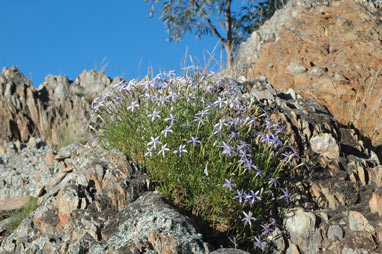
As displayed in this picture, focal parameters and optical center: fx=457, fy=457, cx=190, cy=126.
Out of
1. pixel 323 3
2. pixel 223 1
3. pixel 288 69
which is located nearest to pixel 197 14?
pixel 223 1

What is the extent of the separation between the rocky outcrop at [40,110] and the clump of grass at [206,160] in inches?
224

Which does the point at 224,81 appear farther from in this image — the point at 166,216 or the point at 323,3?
the point at 323,3

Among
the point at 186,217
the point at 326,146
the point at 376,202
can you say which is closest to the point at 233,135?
the point at 186,217

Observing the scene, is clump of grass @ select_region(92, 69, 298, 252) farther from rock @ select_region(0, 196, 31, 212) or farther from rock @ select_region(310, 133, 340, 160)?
rock @ select_region(0, 196, 31, 212)

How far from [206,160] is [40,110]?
7.73 meters

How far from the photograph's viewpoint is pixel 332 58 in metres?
7.98

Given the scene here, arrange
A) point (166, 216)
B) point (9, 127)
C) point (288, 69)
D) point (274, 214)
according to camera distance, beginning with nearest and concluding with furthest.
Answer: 1. point (166, 216)
2. point (274, 214)
3. point (288, 69)
4. point (9, 127)

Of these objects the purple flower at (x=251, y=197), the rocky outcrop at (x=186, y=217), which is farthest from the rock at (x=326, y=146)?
the purple flower at (x=251, y=197)

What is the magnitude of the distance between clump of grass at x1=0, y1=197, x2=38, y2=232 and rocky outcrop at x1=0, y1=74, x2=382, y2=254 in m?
0.17

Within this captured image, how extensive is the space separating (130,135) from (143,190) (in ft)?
2.13

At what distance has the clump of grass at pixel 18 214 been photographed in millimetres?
5523

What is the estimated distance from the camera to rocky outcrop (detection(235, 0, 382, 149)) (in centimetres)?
725

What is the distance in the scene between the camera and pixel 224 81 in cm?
538

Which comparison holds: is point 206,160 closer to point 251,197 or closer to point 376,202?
point 251,197
